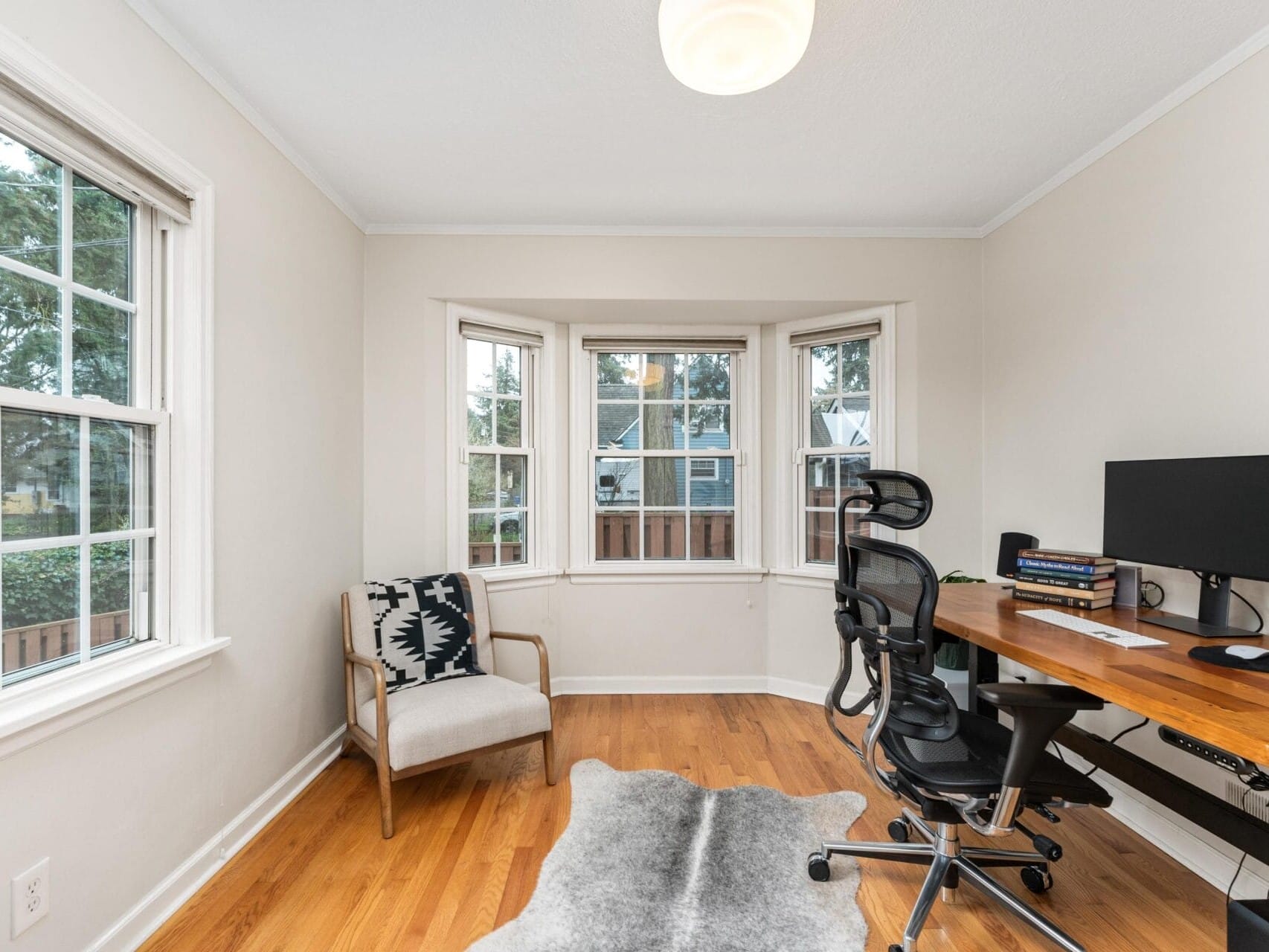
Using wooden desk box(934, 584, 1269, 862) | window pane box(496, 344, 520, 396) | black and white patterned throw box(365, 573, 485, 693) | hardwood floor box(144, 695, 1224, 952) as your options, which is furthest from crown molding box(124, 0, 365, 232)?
wooden desk box(934, 584, 1269, 862)

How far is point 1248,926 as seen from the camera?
125 centimetres

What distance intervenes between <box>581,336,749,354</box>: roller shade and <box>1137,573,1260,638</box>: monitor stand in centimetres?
254

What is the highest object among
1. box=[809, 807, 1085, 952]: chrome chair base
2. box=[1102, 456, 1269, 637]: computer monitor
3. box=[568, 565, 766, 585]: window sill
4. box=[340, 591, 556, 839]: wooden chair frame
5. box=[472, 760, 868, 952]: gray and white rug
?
box=[1102, 456, 1269, 637]: computer monitor

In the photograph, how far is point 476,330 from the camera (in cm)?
369

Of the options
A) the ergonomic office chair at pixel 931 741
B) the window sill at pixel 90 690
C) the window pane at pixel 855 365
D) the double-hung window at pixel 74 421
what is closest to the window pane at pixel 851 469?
the window pane at pixel 855 365

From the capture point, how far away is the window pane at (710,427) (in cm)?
404

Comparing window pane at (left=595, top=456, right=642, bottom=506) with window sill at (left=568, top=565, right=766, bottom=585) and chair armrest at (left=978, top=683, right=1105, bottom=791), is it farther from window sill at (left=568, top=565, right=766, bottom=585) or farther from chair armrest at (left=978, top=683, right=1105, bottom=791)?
chair armrest at (left=978, top=683, right=1105, bottom=791)

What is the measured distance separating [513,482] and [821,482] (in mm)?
1865

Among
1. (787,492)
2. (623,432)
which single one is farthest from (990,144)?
(623,432)

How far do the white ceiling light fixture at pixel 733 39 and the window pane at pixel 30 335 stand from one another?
1691mm

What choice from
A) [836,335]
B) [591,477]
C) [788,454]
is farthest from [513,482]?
[836,335]

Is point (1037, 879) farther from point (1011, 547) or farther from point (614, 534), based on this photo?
point (614, 534)

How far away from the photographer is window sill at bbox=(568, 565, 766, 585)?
3928 mm

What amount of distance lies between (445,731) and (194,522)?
1.16 metres
